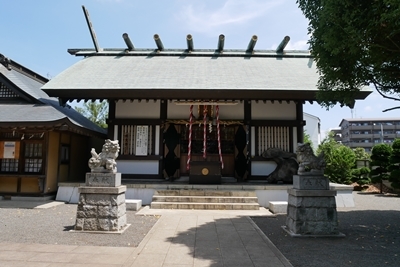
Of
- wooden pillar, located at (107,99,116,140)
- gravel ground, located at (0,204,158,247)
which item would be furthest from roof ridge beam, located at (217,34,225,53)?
gravel ground, located at (0,204,158,247)

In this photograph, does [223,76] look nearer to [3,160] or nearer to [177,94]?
[177,94]

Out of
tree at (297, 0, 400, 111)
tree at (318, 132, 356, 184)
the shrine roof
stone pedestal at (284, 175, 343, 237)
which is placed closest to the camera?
tree at (297, 0, 400, 111)

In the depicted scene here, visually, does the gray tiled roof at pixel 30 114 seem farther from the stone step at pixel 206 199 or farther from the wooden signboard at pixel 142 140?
the stone step at pixel 206 199

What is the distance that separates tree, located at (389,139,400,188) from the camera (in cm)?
1338

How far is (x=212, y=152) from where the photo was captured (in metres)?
12.5

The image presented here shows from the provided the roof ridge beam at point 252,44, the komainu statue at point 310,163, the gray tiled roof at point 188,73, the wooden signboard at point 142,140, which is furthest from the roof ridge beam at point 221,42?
the komainu statue at point 310,163

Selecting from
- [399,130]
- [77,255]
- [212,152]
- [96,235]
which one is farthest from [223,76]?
[399,130]

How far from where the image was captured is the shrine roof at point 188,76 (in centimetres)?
1044

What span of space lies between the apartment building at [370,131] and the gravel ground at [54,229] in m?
64.6

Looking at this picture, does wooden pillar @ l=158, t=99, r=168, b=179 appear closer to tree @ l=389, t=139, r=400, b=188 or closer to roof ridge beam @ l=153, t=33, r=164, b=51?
roof ridge beam @ l=153, t=33, r=164, b=51

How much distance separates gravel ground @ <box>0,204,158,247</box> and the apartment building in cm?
6460

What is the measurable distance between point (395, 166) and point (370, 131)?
57.3m

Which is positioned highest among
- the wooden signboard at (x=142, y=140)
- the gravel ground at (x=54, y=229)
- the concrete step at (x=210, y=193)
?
the wooden signboard at (x=142, y=140)

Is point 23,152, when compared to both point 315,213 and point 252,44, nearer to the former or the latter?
point 315,213
